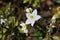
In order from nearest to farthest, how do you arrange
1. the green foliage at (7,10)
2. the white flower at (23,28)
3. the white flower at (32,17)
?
the white flower at (32,17), the white flower at (23,28), the green foliage at (7,10)

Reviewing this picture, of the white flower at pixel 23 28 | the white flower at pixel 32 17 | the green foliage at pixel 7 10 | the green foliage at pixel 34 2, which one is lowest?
the white flower at pixel 23 28

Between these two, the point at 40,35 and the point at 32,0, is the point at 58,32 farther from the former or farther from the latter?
the point at 32,0

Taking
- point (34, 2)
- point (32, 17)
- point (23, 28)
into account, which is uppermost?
point (34, 2)

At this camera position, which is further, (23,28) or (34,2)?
(34,2)

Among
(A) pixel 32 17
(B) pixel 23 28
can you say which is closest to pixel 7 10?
(B) pixel 23 28

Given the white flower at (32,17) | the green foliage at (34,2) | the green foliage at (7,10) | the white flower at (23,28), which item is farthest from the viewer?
the green foliage at (34,2)

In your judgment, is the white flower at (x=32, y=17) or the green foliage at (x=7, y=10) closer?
the white flower at (x=32, y=17)

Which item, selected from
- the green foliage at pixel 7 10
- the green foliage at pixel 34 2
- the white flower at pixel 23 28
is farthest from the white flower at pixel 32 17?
the green foliage at pixel 34 2

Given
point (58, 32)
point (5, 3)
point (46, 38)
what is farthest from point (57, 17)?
point (5, 3)

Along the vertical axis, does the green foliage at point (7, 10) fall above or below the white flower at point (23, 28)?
above

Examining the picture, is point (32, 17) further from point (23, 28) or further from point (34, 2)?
point (34, 2)

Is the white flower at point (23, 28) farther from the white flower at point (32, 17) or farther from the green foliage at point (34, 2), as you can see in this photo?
the green foliage at point (34, 2)
